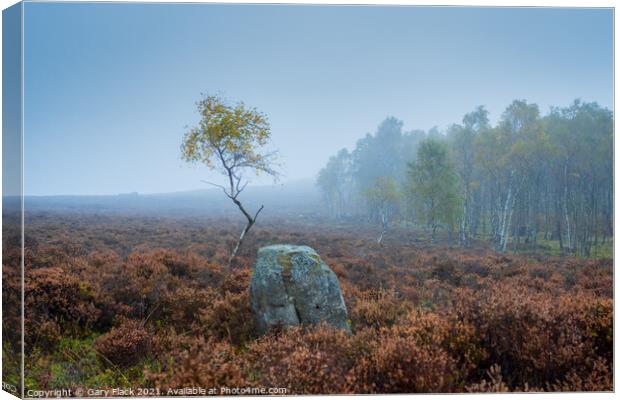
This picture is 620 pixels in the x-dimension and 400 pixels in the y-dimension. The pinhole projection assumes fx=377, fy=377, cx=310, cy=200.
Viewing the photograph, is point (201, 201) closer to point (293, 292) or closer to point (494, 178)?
point (293, 292)

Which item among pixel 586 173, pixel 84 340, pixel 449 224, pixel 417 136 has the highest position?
pixel 417 136

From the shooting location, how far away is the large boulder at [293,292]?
5.47m

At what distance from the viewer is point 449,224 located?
8.11m

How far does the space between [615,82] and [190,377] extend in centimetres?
737

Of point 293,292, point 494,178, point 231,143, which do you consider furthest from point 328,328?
point 494,178

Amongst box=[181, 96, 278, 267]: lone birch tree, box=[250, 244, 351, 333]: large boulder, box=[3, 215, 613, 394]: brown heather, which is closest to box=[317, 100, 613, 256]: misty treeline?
box=[3, 215, 613, 394]: brown heather

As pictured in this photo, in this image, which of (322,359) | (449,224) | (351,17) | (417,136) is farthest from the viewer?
(449,224)

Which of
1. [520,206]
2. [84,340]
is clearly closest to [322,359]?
[84,340]

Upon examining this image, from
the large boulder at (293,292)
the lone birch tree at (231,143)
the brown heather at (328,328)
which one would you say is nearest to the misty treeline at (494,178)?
the brown heather at (328,328)

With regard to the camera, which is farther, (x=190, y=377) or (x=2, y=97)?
(x=2, y=97)

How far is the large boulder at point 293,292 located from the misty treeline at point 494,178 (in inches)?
84.8

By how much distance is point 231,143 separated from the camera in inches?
281

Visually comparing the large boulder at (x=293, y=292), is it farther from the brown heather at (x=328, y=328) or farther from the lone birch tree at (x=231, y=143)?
the lone birch tree at (x=231, y=143)

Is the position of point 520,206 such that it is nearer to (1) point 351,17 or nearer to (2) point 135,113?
(1) point 351,17
